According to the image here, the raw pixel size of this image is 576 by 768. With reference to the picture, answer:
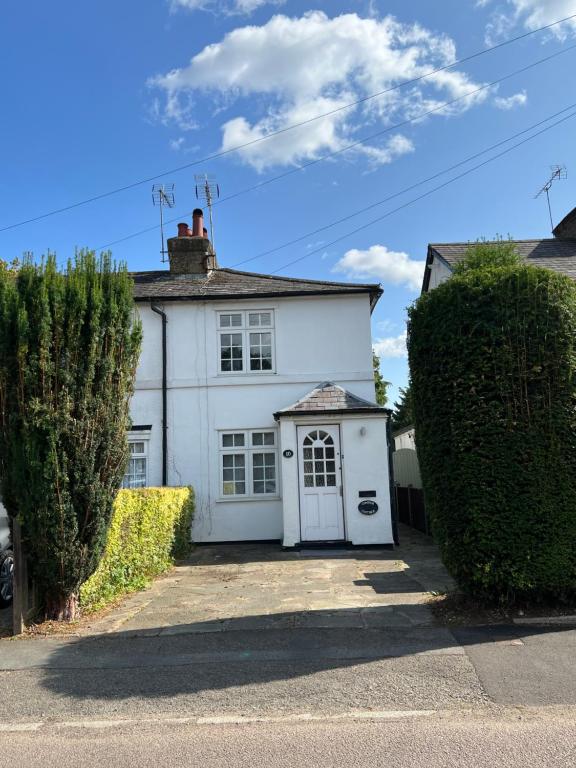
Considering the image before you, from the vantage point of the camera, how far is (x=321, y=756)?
3.65 metres

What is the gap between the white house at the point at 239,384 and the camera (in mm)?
13383

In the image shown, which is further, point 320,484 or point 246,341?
point 246,341

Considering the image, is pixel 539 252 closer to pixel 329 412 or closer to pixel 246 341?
pixel 329 412

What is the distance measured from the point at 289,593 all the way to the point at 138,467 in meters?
6.71

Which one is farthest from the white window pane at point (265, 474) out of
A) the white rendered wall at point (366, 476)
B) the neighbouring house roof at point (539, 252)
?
the neighbouring house roof at point (539, 252)

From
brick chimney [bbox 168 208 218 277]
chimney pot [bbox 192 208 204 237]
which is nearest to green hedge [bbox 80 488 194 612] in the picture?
brick chimney [bbox 168 208 218 277]

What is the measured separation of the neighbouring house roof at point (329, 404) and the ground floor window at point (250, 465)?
1231 millimetres

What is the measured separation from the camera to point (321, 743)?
3.83m

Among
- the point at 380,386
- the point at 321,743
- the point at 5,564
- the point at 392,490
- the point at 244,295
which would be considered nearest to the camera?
the point at 321,743

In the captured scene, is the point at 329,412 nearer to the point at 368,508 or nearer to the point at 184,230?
the point at 368,508

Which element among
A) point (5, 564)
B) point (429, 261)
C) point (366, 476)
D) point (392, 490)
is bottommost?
point (5, 564)

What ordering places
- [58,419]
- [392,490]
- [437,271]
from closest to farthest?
[58,419] < [392,490] < [437,271]

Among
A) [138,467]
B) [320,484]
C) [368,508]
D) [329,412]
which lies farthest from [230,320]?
[368,508]

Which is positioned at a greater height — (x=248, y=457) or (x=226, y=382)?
(x=226, y=382)
